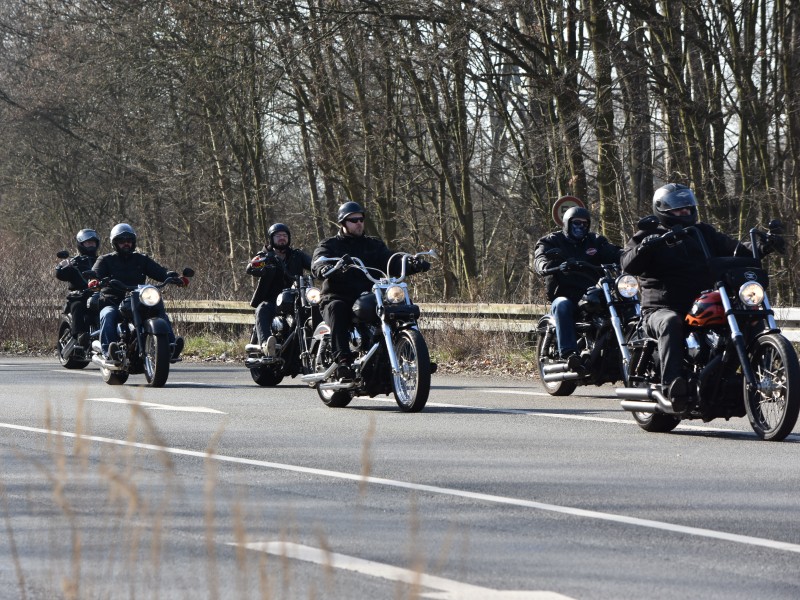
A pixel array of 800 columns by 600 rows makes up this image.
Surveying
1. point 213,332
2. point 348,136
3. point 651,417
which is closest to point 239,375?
point 213,332

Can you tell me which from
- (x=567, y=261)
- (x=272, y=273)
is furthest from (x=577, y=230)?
(x=272, y=273)

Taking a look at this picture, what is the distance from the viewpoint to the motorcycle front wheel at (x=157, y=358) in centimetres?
1580

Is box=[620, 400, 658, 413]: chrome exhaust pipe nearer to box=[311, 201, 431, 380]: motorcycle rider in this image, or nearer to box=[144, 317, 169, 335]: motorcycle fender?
box=[311, 201, 431, 380]: motorcycle rider

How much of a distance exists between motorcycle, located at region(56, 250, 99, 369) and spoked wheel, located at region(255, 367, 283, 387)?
318cm

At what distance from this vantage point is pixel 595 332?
13.4 meters

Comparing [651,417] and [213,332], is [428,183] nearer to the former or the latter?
[213,332]

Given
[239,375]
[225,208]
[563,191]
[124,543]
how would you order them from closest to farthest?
[124,543], [239,375], [563,191], [225,208]

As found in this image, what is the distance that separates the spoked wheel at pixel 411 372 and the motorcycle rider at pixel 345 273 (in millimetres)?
495

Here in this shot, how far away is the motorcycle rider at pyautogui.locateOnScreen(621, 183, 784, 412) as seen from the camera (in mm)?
9688

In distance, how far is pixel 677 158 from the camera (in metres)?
22.7

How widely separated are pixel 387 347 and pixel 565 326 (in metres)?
1.97

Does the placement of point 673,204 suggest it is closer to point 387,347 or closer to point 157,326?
point 387,347

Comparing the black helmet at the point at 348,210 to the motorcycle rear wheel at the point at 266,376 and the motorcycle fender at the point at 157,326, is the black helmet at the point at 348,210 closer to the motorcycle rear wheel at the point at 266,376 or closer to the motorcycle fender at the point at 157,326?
the motorcycle rear wheel at the point at 266,376

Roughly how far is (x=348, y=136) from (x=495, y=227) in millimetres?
6126
